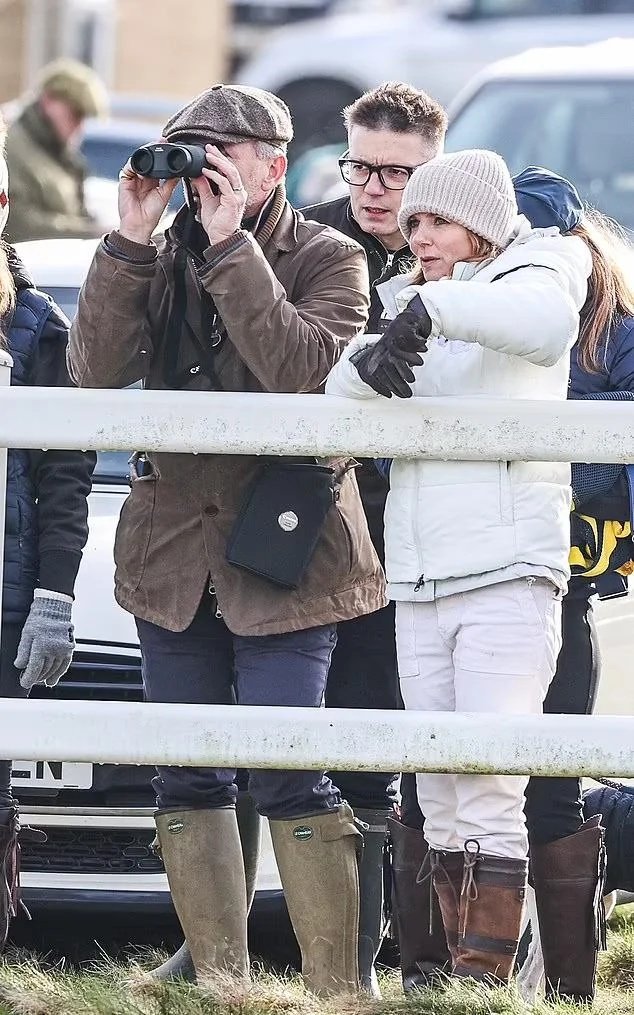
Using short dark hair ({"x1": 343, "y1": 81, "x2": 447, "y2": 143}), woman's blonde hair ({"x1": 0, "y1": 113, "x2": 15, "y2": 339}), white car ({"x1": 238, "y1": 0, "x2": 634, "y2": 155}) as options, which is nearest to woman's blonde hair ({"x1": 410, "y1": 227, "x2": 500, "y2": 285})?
short dark hair ({"x1": 343, "y1": 81, "x2": 447, "y2": 143})

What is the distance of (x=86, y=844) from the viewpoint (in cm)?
396

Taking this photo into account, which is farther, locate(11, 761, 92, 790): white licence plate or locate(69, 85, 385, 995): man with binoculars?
locate(11, 761, 92, 790): white licence plate

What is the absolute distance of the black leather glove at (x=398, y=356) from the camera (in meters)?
2.84

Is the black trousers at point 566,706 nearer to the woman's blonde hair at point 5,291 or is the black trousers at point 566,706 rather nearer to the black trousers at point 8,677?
the black trousers at point 8,677

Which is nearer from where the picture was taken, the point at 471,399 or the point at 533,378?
the point at 471,399

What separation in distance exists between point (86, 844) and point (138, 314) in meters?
1.29

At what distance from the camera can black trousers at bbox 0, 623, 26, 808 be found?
343 centimetres

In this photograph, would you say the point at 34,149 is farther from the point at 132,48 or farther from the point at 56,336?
the point at 132,48

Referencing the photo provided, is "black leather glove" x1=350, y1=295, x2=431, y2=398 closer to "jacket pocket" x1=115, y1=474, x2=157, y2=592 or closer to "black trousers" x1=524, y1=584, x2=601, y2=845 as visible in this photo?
"jacket pocket" x1=115, y1=474, x2=157, y2=592

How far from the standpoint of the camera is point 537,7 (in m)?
17.0

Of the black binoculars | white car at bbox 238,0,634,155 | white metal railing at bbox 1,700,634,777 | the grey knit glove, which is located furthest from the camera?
white car at bbox 238,0,634,155

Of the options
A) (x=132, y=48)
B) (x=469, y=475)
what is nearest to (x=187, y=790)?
(x=469, y=475)

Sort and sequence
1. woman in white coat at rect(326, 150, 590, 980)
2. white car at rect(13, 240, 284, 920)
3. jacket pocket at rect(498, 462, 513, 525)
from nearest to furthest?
woman in white coat at rect(326, 150, 590, 980), jacket pocket at rect(498, 462, 513, 525), white car at rect(13, 240, 284, 920)

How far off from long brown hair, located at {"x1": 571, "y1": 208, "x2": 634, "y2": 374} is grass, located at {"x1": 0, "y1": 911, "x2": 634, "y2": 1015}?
1221 millimetres
